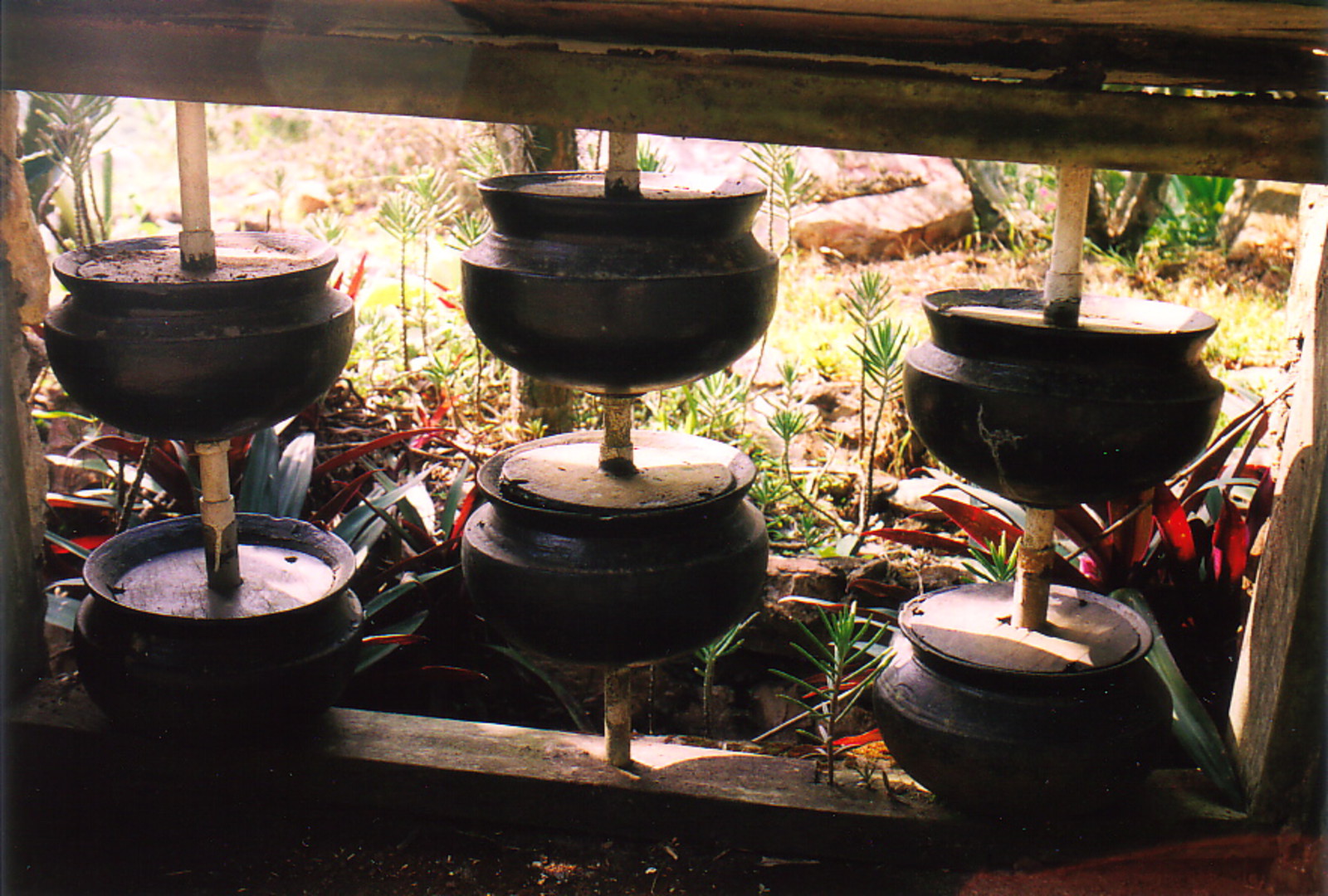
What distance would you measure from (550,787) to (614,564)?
52 cm

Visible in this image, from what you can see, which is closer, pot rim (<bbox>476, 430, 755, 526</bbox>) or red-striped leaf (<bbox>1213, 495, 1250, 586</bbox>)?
pot rim (<bbox>476, 430, 755, 526</bbox>)

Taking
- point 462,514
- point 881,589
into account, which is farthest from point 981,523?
point 462,514

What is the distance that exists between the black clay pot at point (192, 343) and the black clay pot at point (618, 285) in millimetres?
298

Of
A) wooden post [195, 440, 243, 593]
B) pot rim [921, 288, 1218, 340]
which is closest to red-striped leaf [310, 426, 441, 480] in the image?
wooden post [195, 440, 243, 593]

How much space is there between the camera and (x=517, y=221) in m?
1.73

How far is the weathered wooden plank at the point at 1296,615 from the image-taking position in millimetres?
1757

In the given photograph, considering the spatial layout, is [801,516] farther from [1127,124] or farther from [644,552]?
[1127,124]

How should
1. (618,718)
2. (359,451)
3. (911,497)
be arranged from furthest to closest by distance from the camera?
(911,497) → (359,451) → (618,718)

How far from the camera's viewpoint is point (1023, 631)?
1882 millimetres

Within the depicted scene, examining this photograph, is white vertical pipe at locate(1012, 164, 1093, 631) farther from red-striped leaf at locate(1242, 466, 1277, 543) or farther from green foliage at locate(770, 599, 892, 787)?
red-striped leaf at locate(1242, 466, 1277, 543)

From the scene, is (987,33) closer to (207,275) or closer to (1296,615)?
(1296,615)

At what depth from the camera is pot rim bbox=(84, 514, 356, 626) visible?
6.33ft

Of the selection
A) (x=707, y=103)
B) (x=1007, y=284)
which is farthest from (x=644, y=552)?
(x=1007, y=284)

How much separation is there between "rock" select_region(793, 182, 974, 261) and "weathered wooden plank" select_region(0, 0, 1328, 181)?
14.3ft
